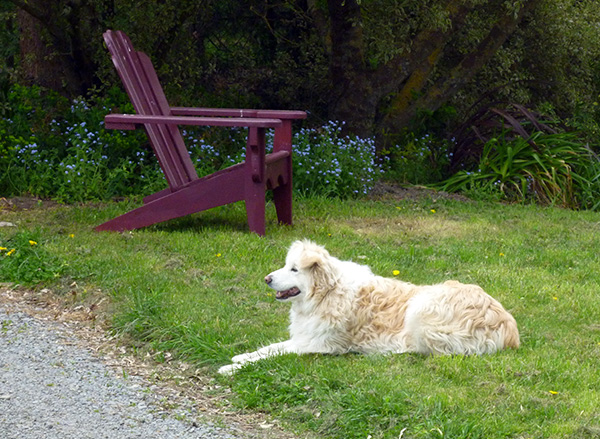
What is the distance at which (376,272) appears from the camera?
270 inches

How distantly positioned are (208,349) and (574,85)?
1109 cm

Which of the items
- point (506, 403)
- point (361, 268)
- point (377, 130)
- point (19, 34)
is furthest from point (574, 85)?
point (506, 403)

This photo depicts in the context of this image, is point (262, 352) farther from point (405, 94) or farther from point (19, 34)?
point (405, 94)

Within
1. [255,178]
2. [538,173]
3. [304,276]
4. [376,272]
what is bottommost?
[376,272]

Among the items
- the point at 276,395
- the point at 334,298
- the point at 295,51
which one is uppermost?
the point at 295,51

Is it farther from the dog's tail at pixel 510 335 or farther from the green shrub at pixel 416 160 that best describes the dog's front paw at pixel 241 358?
the green shrub at pixel 416 160

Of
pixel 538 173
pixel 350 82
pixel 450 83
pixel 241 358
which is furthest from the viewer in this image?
pixel 450 83

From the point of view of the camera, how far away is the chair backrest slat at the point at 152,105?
8.15 meters

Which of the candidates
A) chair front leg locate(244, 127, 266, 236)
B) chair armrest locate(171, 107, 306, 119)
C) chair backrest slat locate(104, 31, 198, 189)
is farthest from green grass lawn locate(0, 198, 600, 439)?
chair armrest locate(171, 107, 306, 119)

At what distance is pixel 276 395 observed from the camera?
445 cm

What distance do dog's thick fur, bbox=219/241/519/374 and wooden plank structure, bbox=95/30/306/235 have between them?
2612 mm

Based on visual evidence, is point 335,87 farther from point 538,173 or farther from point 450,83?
point 538,173

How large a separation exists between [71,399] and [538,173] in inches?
320

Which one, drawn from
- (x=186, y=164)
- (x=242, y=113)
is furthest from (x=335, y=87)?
(x=186, y=164)
